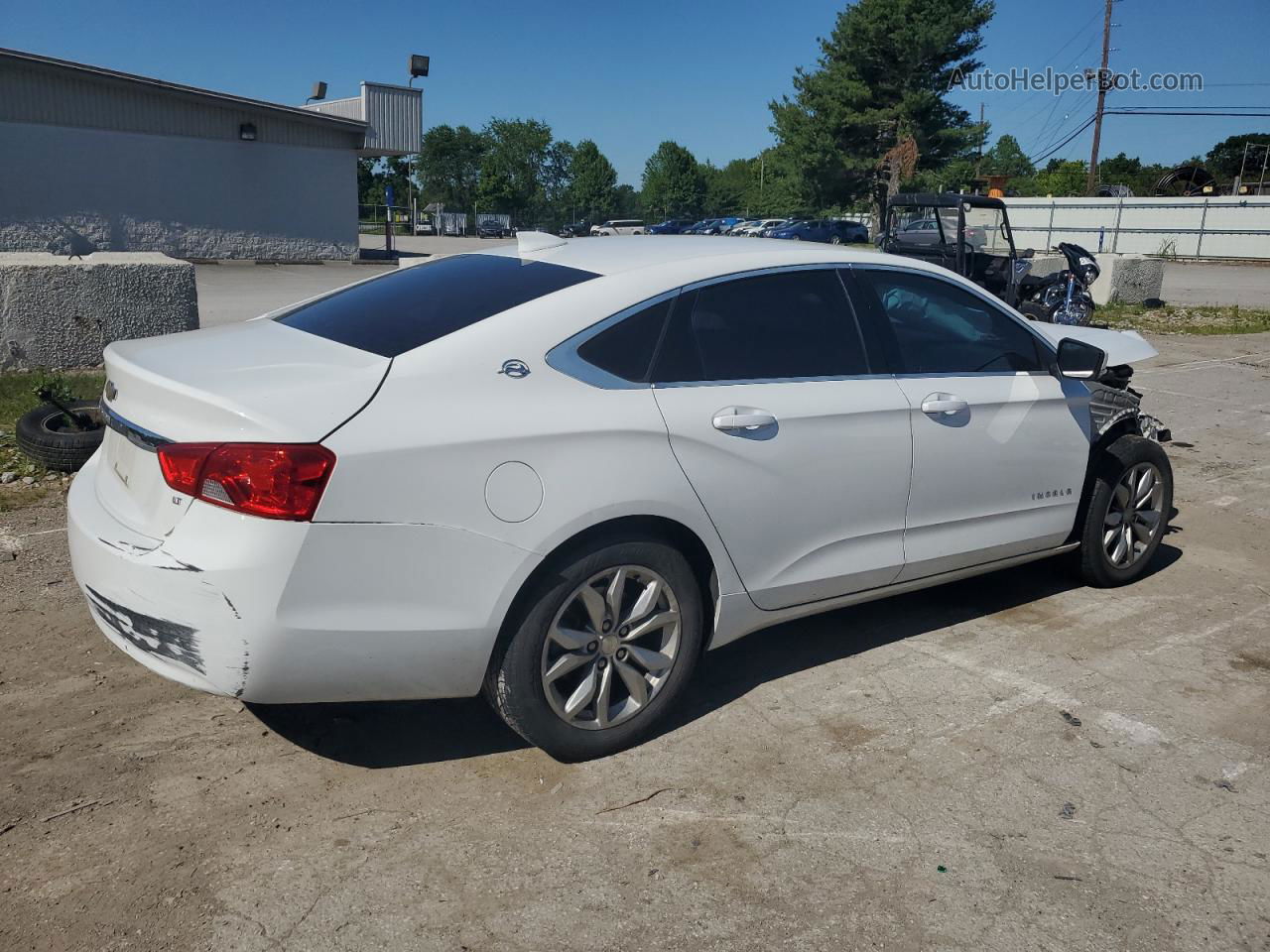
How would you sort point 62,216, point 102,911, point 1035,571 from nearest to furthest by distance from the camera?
point 102,911, point 1035,571, point 62,216

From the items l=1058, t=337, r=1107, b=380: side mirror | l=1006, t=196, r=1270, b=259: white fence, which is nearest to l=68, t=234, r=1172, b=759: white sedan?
l=1058, t=337, r=1107, b=380: side mirror

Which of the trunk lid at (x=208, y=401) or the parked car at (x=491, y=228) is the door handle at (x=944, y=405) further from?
the parked car at (x=491, y=228)

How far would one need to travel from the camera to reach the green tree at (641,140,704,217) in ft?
315

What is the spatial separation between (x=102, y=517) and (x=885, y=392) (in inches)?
106

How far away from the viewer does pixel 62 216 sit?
23.2 meters

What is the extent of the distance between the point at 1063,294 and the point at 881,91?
37.6 meters

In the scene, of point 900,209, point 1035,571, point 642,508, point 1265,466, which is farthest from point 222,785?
point 900,209

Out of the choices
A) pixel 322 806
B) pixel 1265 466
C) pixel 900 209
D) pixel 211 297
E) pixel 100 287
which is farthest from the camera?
pixel 211 297

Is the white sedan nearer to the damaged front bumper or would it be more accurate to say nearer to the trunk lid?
the trunk lid

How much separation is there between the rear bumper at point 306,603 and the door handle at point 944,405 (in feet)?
6.00

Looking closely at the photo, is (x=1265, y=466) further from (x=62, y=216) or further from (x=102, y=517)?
(x=62, y=216)

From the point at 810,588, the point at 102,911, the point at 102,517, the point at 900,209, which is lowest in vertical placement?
the point at 102,911

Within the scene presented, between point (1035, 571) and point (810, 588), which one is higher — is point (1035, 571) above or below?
below

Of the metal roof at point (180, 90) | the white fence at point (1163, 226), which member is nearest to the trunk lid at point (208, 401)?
the metal roof at point (180, 90)
